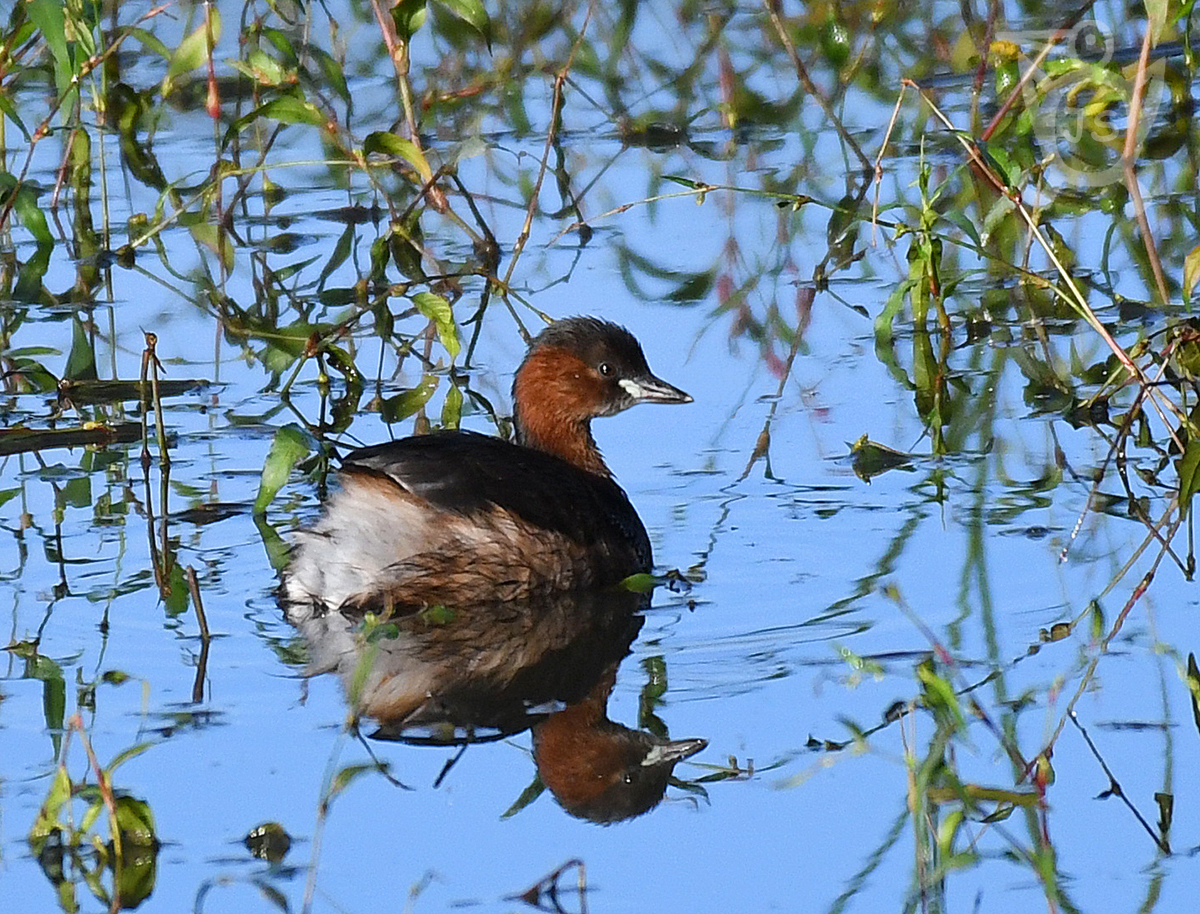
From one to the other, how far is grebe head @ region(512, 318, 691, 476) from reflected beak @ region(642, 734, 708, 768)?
1871 millimetres

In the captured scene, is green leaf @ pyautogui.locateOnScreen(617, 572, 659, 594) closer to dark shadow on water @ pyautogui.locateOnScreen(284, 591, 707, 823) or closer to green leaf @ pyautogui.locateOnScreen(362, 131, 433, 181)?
dark shadow on water @ pyautogui.locateOnScreen(284, 591, 707, 823)

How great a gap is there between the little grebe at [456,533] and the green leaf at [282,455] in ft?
0.74

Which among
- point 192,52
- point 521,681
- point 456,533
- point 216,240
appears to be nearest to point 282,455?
point 456,533

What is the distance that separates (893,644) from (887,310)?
1617mm

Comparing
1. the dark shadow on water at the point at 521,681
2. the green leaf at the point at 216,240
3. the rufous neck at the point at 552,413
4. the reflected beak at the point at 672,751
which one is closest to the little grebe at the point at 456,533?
the dark shadow on water at the point at 521,681

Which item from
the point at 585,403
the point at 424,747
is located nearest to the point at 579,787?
the point at 424,747

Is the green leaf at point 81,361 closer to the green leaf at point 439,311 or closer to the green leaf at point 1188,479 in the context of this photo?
the green leaf at point 439,311

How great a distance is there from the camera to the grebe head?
627cm

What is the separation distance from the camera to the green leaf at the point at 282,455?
5.27 meters

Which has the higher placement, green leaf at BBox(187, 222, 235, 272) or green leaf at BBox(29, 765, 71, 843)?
green leaf at BBox(187, 222, 235, 272)

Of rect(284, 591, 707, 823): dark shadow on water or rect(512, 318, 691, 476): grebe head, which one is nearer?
rect(284, 591, 707, 823): dark shadow on water

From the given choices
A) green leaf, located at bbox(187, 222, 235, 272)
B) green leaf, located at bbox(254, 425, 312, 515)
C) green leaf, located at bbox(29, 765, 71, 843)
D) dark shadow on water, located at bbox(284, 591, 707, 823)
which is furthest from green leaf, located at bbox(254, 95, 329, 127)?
green leaf, located at bbox(29, 765, 71, 843)

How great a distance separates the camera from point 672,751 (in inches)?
173

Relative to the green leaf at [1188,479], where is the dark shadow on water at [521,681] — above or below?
below
